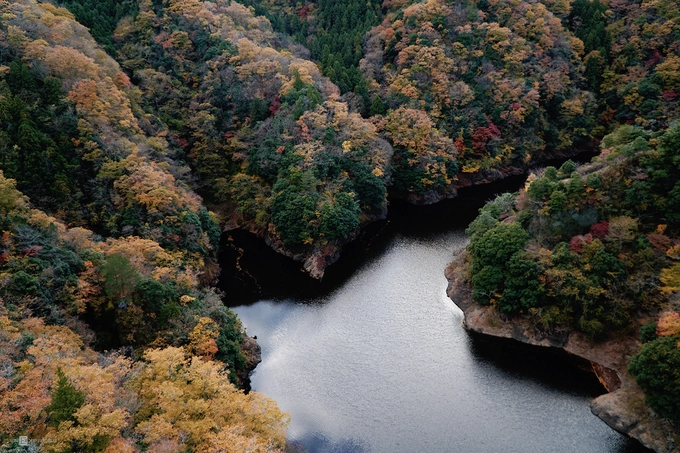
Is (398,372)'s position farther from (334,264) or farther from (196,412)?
(334,264)

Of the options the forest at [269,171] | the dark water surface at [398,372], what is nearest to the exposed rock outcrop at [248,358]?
the forest at [269,171]

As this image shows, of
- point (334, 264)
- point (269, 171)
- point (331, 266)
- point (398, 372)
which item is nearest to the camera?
point (398, 372)

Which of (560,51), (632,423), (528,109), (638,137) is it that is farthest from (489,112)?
(632,423)

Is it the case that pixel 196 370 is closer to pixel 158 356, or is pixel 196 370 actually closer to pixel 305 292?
pixel 158 356

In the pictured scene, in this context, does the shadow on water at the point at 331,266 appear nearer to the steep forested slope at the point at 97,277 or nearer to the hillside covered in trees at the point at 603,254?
the steep forested slope at the point at 97,277

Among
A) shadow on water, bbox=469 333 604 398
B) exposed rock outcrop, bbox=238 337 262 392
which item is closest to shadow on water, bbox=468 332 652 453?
shadow on water, bbox=469 333 604 398

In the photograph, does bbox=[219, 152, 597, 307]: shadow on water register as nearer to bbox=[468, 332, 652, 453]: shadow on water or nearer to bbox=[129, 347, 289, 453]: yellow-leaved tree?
bbox=[468, 332, 652, 453]: shadow on water

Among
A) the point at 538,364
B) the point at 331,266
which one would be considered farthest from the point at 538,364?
the point at 331,266
